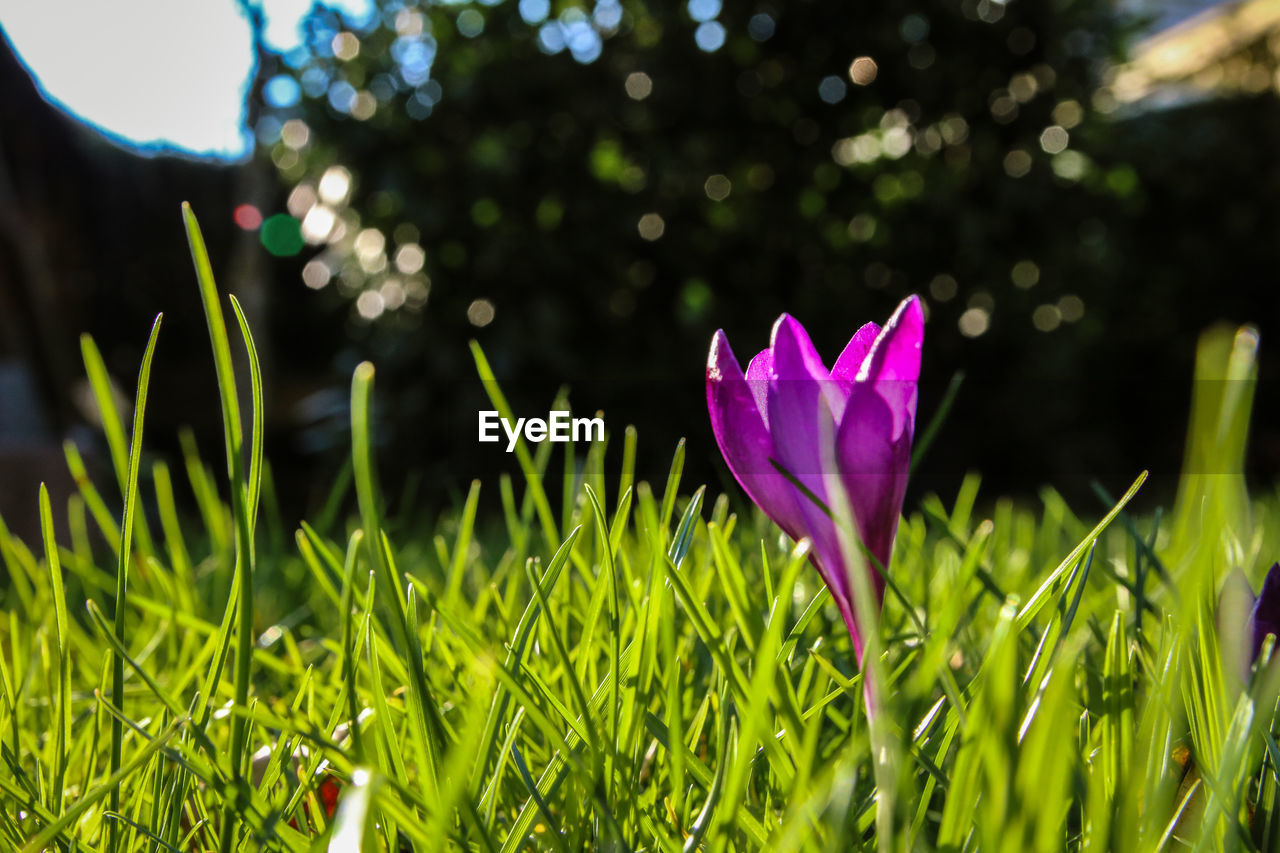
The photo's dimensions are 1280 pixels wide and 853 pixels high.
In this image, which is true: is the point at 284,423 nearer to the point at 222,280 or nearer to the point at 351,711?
the point at 222,280

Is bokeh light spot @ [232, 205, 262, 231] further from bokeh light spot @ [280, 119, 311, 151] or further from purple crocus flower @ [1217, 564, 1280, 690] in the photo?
purple crocus flower @ [1217, 564, 1280, 690]

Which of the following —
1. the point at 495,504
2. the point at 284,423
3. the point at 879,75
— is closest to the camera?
the point at 495,504

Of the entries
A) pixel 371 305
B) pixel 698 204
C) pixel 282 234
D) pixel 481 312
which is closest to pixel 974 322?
pixel 698 204

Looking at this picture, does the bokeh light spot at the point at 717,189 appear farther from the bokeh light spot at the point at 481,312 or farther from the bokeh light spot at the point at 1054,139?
the bokeh light spot at the point at 1054,139

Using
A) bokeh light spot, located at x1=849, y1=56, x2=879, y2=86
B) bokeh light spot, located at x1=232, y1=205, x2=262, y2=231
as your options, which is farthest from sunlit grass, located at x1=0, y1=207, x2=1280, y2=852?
bokeh light spot, located at x1=849, y1=56, x2=879, y2=86

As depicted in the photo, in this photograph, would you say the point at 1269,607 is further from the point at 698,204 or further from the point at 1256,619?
the point at 698,204

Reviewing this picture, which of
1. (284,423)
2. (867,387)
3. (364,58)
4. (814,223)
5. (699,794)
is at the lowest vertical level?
(284,423)

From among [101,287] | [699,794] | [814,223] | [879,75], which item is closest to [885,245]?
[814,223]
